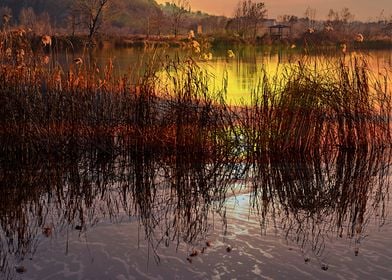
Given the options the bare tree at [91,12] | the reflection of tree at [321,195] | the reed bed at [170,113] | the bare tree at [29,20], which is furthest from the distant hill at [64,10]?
the reflection of tree at [321,195]

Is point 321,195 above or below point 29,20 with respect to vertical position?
below

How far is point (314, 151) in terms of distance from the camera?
622cm

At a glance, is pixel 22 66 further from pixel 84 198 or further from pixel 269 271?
pixel 269 271

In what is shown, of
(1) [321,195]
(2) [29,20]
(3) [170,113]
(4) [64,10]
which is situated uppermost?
(4) [64,10]

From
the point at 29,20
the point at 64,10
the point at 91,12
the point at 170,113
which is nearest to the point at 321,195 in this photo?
the point at 170,113

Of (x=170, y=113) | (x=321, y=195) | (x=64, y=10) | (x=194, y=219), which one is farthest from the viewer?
(x=64, y=10)

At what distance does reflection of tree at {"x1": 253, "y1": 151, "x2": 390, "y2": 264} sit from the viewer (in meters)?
3.61

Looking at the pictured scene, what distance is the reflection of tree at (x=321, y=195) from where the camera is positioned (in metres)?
3.61

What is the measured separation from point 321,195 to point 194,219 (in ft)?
4.28

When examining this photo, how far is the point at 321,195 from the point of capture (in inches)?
178

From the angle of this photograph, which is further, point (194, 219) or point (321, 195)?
point (321, 195)

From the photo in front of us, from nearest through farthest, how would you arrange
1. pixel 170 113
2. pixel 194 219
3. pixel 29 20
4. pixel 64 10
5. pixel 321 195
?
1. pixel 194 219
2. pixel 321 195
3. pixel 170 113
4. pixel 29 20
5. pixel 64 10

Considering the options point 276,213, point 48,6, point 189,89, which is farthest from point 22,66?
point 48,6

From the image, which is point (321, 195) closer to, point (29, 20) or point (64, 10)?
point (29, 20)
